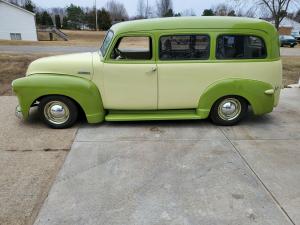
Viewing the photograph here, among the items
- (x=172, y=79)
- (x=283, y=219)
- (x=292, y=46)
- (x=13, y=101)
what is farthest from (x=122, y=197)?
(x=292, y=46)

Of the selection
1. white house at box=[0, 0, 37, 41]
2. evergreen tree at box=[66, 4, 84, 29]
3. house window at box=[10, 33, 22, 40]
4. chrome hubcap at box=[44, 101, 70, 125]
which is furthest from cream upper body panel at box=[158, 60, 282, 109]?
evergreen tree at box=[66, 4, 84, 29]

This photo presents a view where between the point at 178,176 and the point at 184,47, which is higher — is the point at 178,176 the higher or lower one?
the lower one

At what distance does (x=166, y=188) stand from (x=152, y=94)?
201 cm

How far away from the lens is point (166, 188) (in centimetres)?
339

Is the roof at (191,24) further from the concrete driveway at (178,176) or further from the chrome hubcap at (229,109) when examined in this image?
the concrete driveway at (178,176)

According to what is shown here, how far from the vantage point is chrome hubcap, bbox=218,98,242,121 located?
5207 millimetres

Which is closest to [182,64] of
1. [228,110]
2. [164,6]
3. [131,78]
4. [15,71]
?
[131,78]

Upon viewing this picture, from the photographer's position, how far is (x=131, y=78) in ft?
16.2

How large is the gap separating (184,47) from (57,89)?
2123mm

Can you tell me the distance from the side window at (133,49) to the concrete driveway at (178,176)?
1.16 metres

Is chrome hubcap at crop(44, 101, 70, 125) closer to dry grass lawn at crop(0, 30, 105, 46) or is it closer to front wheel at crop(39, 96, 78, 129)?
front wheel at crop(39, 96, 78, 129)

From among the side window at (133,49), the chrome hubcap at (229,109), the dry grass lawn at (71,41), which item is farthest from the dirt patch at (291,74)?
the dry grass lawn at (71,41)

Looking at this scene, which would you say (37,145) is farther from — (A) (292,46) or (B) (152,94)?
(A) (292,46)

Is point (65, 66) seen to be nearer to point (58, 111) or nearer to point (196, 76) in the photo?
point (58, 111)
